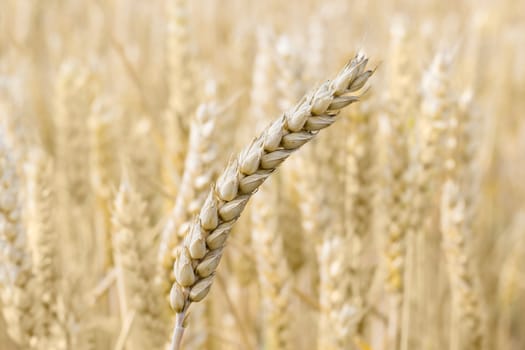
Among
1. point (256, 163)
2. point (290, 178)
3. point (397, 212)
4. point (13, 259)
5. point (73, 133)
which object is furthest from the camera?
point (73, 133)

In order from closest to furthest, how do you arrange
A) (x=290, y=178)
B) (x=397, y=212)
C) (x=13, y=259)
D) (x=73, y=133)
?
(x=13, y=259) < (x=397, y=212) < (x=290, y=178) < (x=73, y=133)

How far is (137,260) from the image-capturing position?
0.77 metres

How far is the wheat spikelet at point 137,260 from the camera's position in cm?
76

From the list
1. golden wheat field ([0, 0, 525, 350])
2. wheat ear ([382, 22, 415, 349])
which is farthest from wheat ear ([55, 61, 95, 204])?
wheat ear ([382, 22, 415, 349])

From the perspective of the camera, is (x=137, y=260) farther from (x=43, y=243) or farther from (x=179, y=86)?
(x=179, y=86)

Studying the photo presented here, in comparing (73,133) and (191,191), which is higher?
(73,133)

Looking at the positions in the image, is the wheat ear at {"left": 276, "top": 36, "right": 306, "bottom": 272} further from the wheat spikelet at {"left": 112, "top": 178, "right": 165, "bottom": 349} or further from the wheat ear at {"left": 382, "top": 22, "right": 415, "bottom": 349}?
the wheat spikelet at {"left": 112, "top": 178, "right": 165, "bottom": 349}

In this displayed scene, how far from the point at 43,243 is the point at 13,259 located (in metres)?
0.08

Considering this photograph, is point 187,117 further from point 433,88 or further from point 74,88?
point 433,88

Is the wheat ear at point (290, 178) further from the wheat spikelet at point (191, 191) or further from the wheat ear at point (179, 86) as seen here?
the wheat spikelet at point (191, 191)

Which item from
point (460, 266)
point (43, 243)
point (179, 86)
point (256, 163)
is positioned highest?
point (179, 86)

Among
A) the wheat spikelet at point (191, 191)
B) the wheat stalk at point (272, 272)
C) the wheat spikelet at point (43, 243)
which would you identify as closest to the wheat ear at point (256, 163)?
the wheat spikelet at point (191, 191)

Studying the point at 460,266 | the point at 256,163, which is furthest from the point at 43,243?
the point at 460,266

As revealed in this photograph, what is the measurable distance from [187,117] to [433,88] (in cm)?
46
